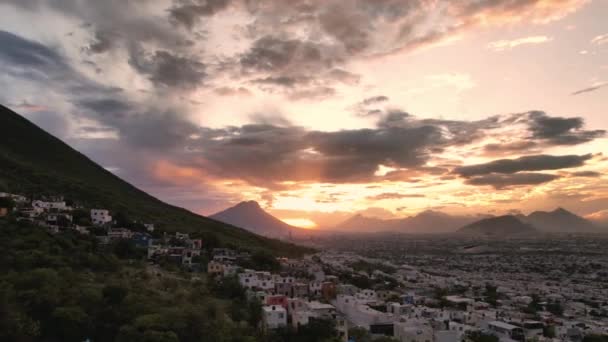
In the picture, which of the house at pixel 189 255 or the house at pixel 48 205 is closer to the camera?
the house at pixel 189 255

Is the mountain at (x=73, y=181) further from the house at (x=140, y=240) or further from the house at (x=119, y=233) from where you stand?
the house at (x=140, y=240)

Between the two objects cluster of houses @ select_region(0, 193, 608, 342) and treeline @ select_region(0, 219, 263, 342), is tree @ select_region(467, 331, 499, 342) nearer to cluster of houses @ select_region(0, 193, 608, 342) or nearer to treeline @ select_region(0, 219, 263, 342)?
cluster of houses @ select_region(0, 193, 608, 342)

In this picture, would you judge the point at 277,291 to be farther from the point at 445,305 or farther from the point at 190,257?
the point at 445,305

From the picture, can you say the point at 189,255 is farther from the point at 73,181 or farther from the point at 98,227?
the point at 73,181

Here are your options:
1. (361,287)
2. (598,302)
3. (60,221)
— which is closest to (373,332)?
(361,287)

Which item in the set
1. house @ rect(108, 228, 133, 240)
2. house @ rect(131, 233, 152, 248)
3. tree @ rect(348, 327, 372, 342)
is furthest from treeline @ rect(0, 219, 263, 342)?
house @ rect(108, 228, 133, 240)

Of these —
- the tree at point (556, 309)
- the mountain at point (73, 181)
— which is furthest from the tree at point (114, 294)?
the tree at point (556, 309)

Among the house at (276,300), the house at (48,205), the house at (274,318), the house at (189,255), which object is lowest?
the house at (274,318)
